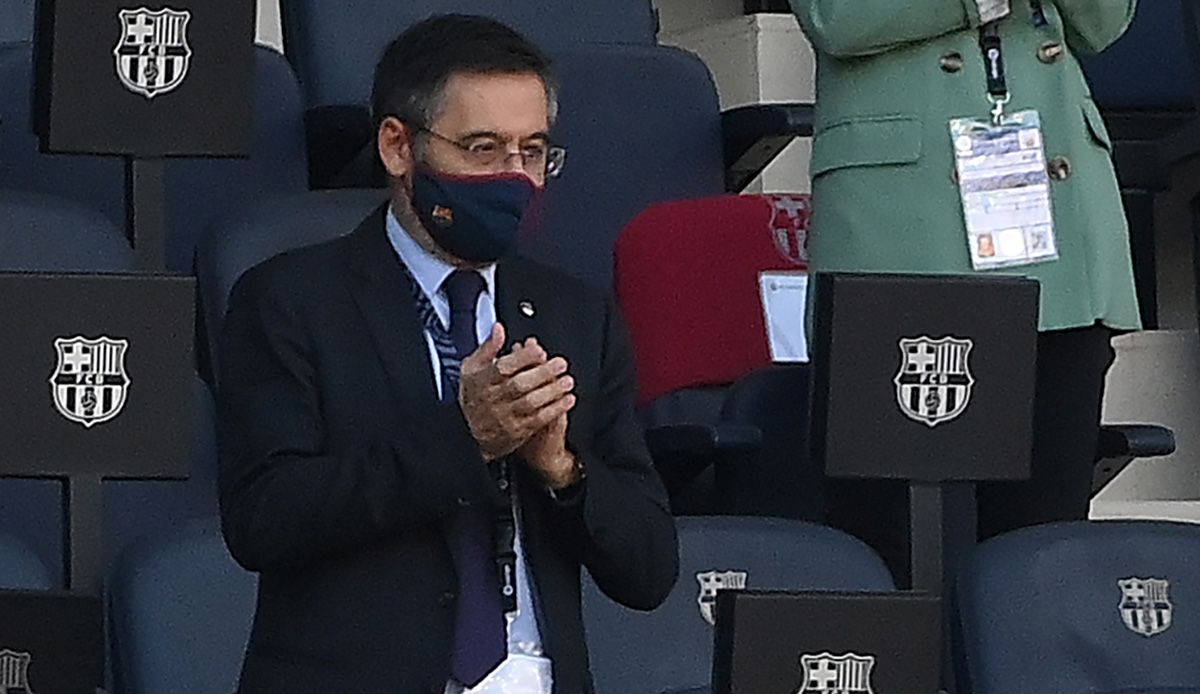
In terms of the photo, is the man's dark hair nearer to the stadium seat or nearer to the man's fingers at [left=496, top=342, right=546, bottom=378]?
the man's fingers at [left=496, top=342, right=546, bottom=378]

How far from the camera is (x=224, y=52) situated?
3211mm

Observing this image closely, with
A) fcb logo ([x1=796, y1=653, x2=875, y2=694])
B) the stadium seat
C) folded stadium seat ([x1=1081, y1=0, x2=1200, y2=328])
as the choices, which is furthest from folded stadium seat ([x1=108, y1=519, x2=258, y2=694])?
folded stadium seat ([x1=1081, y1=0, x2=1200, y2=328])

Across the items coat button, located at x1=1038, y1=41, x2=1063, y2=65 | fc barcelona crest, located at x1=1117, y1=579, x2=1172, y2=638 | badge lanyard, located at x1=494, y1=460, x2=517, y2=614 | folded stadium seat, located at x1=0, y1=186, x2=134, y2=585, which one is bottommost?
fc barcelona crest, located at x1=1117, y1=579, x2=1172, y2=638

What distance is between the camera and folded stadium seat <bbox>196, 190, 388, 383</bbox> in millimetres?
3459

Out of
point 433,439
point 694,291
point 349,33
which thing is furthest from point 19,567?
point 349,33

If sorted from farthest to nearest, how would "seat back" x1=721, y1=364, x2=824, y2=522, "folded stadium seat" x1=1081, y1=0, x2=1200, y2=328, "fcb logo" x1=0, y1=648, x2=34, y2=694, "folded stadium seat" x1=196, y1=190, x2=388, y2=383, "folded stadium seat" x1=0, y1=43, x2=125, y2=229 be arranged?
"folded stadium seat" x1=1081, y1=0, x2=1200, y2=328
"folded stadium seat" x1=0, y1=43, x2=125, y2=229
"seat back" x1=721, y1=364, x2=824, y2=522
"folded stadium seat" x1=196, y1=190, x2=388, y2=383
"fcb logo" x1=0, y1=648, x2=34, y2=694

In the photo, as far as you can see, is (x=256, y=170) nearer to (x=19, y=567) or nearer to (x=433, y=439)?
(x=19, y=567)

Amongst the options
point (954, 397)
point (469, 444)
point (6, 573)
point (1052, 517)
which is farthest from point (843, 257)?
point (469, 444)

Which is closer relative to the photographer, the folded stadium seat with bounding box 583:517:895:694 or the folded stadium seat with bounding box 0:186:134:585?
the folded stadium seat with bounding box 583:517:895:694

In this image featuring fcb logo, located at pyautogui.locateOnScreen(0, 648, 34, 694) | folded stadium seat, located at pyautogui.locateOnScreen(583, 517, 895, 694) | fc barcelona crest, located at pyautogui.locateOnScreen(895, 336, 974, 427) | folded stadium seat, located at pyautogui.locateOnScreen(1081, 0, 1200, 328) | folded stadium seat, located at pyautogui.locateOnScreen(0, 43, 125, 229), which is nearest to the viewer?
fcb logo, located at pyautogui.locateOnScreen(0, 648, 34, 694)

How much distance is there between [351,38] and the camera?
4.08 metres

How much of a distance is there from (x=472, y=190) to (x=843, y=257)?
3.70 ft

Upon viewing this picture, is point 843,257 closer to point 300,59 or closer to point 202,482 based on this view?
point 202,482

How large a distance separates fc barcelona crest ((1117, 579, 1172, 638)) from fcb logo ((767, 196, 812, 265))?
79 cm
